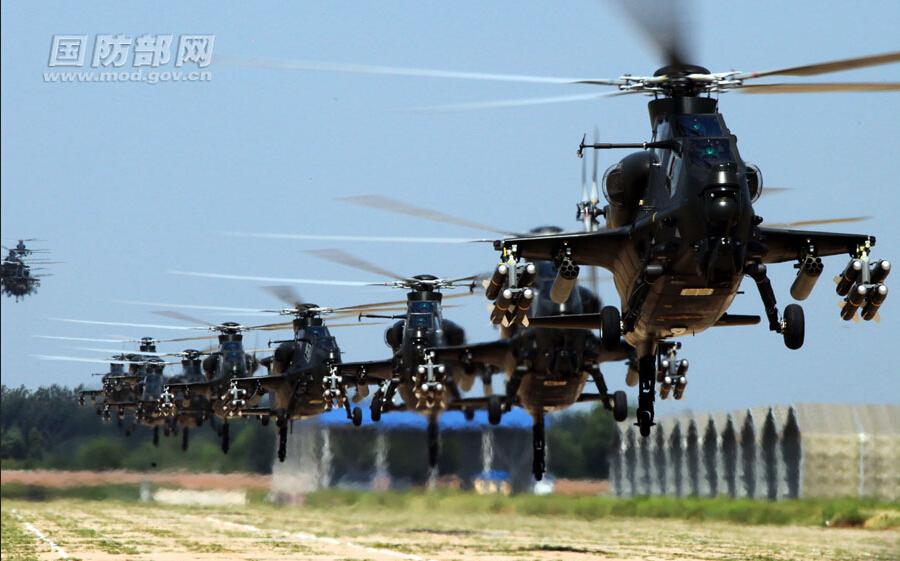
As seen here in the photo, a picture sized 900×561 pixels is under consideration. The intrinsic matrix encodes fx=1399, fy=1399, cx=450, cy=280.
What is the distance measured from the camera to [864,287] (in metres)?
28.7

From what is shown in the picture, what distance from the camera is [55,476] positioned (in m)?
76.1

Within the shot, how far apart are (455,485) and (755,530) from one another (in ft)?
49.7

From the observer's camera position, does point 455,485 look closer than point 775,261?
No

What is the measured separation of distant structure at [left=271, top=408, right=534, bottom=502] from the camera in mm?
71500

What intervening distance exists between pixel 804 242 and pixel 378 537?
115ft

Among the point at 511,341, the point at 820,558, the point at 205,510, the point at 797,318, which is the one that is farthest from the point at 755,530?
the point at 797,318

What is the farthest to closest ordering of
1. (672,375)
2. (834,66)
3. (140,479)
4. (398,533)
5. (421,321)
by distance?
(140,479)
(398,533)
(421,321)
(672,375)
(834,66)

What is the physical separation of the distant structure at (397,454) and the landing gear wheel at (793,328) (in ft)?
141

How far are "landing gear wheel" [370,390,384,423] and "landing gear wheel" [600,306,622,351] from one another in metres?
22.0

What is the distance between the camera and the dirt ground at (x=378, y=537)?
164 ft

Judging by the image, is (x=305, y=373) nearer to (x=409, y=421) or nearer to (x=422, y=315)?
(x=422, y=315)

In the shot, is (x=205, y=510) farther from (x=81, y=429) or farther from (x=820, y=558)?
(x=820, y=558)

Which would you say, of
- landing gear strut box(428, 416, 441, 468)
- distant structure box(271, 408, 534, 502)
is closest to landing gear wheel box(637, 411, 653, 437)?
landing gear strut box(428, 416, 441, 468)

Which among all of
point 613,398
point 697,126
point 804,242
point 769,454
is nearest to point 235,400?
point 613,398
